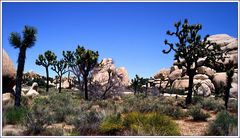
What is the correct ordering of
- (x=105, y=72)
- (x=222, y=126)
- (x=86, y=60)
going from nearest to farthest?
(x=222, y=126) → (x=86, y=60) → (x=105, y=72)

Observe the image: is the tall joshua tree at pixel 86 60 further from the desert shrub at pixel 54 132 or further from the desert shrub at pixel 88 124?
the desert shrub at pixel 54 132

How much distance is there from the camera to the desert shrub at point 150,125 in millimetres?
8949

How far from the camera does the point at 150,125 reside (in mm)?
9492

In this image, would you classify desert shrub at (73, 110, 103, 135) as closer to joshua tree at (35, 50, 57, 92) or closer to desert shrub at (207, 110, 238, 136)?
desert shrub at (207, 110, 238, 136)

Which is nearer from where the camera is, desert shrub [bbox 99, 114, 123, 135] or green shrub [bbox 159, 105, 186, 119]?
desert shrub [bbox 99, 114, 123, 135]

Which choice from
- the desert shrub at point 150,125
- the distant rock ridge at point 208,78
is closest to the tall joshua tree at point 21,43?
the desert shrub at point 150,125

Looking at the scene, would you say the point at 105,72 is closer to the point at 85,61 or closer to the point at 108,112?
the point at 85,61

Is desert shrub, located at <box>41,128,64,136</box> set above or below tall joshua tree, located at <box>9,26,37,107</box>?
below

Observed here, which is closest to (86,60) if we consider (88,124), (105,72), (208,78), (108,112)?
(108,112)

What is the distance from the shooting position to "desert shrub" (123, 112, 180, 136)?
8.95 metres

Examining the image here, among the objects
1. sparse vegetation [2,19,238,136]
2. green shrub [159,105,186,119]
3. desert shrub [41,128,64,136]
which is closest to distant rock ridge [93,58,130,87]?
sparse vegetation [2,19,238,136]

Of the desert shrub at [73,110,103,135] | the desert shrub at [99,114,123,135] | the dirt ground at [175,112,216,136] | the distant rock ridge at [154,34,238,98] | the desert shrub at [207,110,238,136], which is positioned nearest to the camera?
the desert shrub at [207,110,238,136]

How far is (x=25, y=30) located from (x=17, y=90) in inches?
128

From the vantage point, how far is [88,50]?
26469 mm
